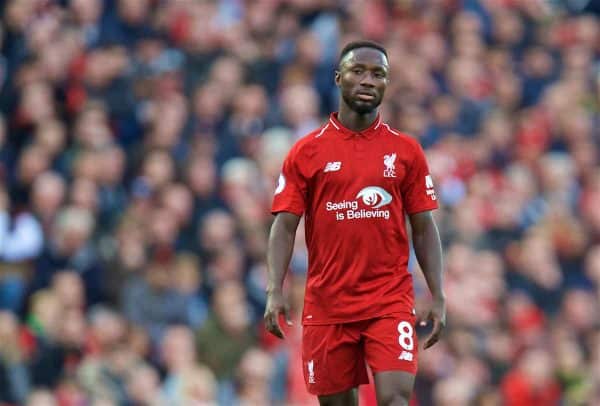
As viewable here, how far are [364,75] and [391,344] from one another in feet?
4.63

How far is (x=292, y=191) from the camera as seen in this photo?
8875mm

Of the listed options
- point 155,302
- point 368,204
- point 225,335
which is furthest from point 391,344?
point 155,302

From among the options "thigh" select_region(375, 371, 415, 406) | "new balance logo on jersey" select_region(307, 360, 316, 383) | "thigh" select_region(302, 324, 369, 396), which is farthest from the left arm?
"new balance logo on jersey" select_region(307, 360, 316, 383)

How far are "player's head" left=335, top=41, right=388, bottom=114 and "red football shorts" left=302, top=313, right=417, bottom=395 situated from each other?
1138 mm

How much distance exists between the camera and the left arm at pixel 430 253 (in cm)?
882

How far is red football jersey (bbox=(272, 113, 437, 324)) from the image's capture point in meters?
8.80

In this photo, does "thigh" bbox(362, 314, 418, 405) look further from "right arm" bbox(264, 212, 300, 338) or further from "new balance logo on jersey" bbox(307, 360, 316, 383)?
"right arm" bbox(264, 212, 300, 338)

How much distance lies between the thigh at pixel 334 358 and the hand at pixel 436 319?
40 cm

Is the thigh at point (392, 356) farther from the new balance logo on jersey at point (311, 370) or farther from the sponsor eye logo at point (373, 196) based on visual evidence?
the sponsor eye logo at point (373, 196)

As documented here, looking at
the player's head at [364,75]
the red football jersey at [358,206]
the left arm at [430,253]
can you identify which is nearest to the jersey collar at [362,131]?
the red football jersey at [358,206]

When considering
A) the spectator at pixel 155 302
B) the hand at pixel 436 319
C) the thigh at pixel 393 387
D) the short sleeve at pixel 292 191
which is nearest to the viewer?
Answer: the thigh at pixel 393 387

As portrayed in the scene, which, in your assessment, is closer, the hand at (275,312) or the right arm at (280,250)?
the hand at (275,312)

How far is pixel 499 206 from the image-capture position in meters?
16.7

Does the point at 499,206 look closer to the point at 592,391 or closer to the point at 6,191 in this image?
the point at 592,391
